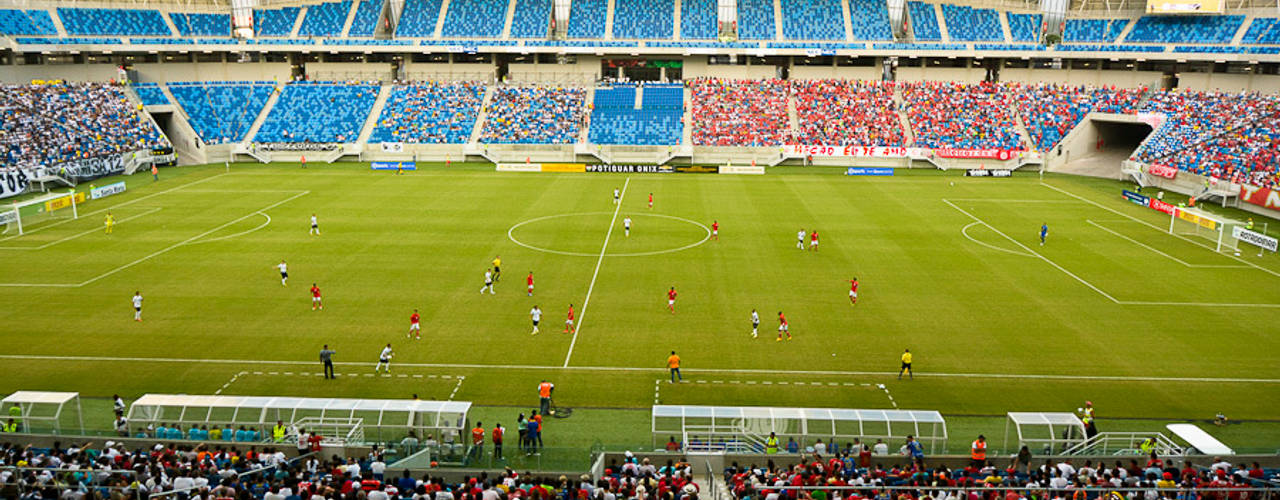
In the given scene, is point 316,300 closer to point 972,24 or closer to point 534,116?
point 534,116

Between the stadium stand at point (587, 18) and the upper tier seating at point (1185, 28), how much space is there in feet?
163

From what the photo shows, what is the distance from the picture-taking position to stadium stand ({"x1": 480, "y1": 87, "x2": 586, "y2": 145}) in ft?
242

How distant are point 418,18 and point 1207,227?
71.1m

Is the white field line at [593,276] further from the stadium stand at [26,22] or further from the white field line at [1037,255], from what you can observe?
the stadium stand at [26,22]

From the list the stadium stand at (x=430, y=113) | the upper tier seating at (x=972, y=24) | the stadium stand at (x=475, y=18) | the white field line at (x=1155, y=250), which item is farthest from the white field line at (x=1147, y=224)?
the stadium stand at (x=475, y=18)

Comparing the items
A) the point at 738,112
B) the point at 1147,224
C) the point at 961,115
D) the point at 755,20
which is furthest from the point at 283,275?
the point at 755,20

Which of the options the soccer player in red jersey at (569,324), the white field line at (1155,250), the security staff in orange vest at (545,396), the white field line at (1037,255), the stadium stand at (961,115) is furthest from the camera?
the stadium stand at (961,115)

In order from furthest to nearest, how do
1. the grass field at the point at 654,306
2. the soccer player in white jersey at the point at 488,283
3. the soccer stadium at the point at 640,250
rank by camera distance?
the soccer player in white jersey at the point at 488,283, the grass field at the point at 654,306, the soccer stadium at the point at 640,250

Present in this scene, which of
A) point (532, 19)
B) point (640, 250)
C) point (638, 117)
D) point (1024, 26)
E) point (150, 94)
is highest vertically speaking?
point (532, 19)

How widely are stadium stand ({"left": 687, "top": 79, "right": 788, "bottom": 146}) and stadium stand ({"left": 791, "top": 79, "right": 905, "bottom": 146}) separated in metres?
1.99

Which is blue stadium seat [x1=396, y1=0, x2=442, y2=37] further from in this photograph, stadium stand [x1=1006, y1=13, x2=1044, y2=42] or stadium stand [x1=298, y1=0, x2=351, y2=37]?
stadium stand [x1=1006, y1=13, x2=1044, y2=42]

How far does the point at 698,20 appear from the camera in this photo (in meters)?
86.4

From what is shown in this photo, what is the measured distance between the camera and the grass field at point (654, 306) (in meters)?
23.8

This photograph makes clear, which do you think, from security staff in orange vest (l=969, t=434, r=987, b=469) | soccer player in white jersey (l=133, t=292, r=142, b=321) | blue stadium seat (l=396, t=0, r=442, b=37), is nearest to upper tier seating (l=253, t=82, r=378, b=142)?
blue stadium seat (l=396, t=0, r=442, b=37)
